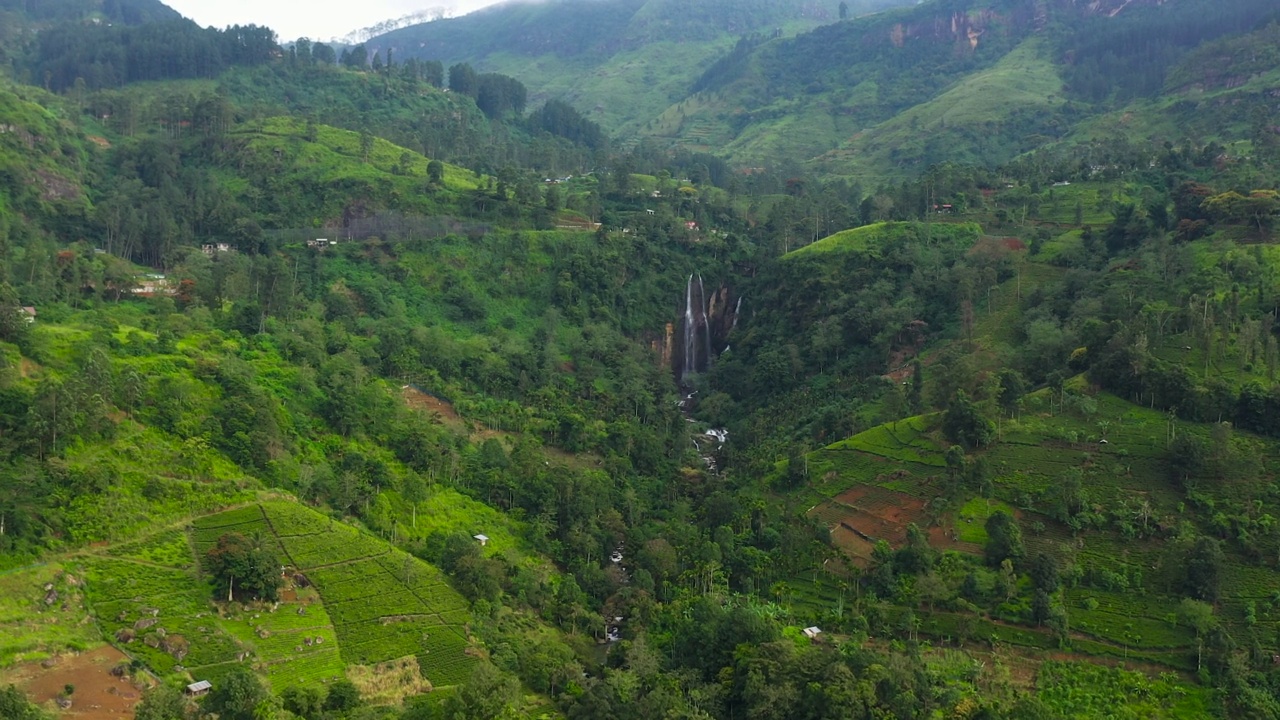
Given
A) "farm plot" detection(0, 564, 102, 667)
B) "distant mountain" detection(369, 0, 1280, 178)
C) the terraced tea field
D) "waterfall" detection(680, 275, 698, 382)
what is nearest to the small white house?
the terraced tea field

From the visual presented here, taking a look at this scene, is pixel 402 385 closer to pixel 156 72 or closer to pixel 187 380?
pixel 187 380

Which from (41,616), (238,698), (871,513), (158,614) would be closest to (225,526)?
(158,614)

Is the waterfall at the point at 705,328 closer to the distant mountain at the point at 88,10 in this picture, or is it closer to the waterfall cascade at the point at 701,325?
the waterfall cascade at the point at 701,325

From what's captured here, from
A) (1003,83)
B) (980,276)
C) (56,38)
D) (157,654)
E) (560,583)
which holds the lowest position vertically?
(560,583)

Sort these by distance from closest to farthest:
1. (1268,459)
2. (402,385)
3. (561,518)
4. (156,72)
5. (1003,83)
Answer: (1268,459), (561,518), (402,385), (156,72), (1003,83)

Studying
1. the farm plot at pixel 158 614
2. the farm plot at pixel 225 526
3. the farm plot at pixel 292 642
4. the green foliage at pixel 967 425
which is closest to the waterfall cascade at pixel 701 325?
the green foliage at pixel 967 425

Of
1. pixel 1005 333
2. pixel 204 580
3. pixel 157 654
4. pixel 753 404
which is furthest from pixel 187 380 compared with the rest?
pixel 1005 333

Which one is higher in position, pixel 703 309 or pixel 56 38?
pixel 56 38
